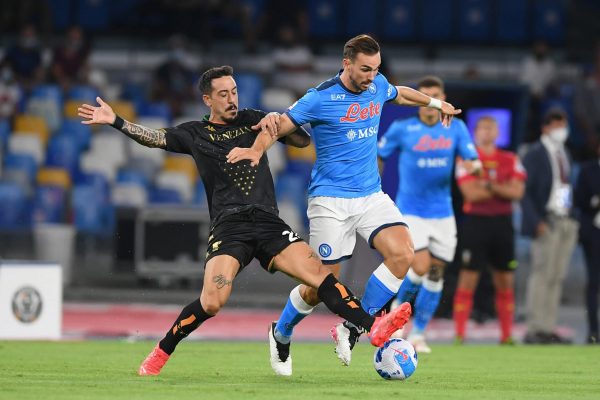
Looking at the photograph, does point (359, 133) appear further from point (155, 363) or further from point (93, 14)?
point (93, 14)

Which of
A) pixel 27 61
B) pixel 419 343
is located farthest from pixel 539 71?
pixel 419 343

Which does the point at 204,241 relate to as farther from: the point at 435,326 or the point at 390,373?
the point at 390,373

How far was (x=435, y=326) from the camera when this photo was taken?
53.4ft

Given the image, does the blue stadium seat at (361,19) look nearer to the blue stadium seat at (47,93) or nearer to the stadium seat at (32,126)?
the blue stadium seat at (47,93)

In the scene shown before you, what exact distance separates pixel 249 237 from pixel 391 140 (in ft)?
12.2

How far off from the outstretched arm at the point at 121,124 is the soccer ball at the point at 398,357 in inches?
79.1

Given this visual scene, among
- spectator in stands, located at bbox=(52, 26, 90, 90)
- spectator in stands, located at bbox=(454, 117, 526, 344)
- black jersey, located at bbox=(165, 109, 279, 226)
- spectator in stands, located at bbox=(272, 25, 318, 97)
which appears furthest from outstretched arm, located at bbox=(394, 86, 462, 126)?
spectator in stands, located at bbox=(52, 26, 90, 90)

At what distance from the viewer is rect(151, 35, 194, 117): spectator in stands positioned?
73.0ft

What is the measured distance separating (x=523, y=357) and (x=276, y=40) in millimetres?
12873

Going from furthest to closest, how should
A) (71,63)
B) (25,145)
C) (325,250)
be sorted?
1. (71,63)
2. (25,145)
3. (325,250)

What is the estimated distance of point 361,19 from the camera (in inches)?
982

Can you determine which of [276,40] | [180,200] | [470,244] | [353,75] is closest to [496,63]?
[276,40]

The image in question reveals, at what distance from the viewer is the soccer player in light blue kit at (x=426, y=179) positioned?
1244 centimetres

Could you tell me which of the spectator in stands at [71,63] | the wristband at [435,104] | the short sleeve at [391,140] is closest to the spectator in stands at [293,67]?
the spectator in stands at [71,63]
